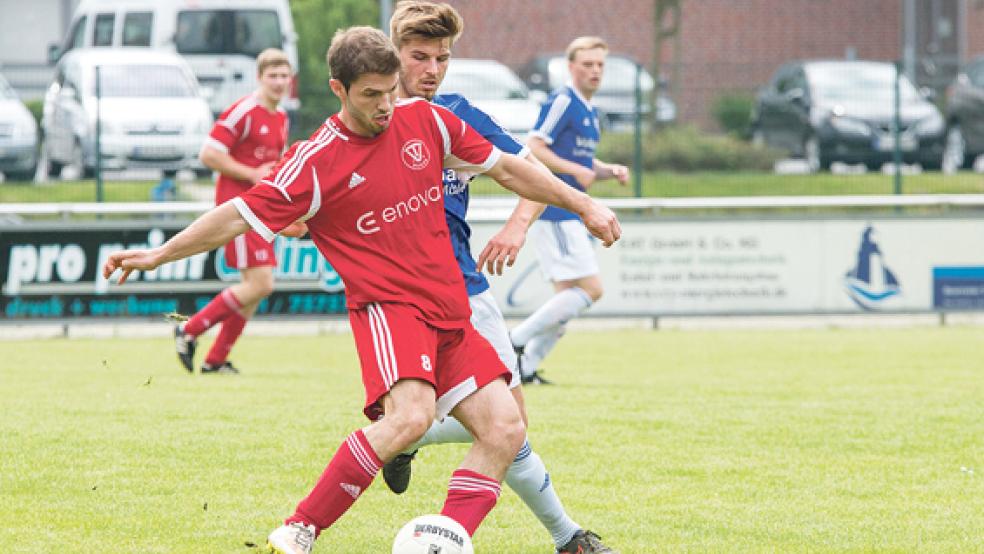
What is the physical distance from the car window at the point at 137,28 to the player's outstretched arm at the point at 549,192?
816 inches

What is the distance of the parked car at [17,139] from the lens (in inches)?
746

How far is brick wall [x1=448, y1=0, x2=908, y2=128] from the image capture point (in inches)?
1439

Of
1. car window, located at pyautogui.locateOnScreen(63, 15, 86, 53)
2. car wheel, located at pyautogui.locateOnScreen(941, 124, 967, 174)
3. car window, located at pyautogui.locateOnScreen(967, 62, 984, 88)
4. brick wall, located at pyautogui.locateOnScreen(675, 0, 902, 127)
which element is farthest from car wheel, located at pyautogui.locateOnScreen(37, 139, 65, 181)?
brick wall, located at pyautogui.locateOnScreen(675, 0, 902, 127)

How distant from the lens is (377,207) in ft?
18.2

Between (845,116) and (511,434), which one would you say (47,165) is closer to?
(845,116)

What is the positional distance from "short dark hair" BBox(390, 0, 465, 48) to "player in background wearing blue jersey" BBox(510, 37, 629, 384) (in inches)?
182

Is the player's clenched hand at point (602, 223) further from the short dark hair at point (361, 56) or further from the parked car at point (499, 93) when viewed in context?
the parked car at point (499, 93)

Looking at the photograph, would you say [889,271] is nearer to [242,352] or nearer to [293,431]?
[242,352]

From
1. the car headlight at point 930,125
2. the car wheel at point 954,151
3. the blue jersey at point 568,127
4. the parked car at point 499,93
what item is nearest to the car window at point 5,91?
the parked car at point 499,93

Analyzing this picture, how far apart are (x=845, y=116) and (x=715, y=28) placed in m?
18.2

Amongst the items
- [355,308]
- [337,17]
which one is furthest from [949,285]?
[337,17]

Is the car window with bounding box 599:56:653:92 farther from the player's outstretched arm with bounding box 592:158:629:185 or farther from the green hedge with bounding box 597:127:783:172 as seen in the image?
the player's outstretched arm with bounding box 592:158:629:185

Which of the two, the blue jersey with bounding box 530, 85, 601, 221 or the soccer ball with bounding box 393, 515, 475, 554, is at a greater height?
the blue jersey with bounding box 530, 85, 601, 221

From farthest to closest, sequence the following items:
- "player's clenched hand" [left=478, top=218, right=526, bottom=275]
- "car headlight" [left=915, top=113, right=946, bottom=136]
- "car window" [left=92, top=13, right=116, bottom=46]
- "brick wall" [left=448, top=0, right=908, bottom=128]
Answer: "brick wall" [left=448, top=0, right=908, bottom=128] < "car window" [left=92, top=13, right=116, bottom=46] < "car headlight" [left=915, top=113, right=946, bottom=136] < "player's clenched hand" [left=478, top=218, right=526, bottom=275]
